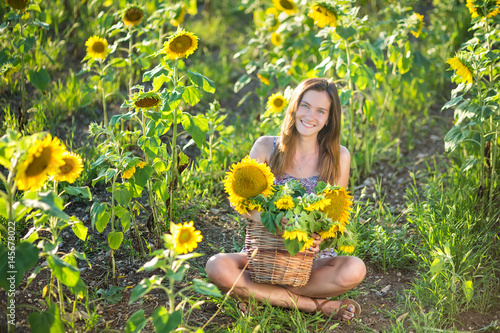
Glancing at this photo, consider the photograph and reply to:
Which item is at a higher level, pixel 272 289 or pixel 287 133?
pixel 287 133

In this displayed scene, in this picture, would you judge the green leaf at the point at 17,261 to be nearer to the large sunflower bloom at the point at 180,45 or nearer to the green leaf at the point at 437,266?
the large sunflower bloom at the point at 180,45

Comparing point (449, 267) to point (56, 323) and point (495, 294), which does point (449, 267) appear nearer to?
point (495, 294)

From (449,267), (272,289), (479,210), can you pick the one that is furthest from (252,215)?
(479,210)

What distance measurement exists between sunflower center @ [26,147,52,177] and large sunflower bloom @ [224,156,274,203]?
70 cm

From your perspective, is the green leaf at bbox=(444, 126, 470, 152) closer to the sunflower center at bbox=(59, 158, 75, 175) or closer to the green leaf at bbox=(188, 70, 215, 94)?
the green leaf at bbox=(188, 70, 215, 94)

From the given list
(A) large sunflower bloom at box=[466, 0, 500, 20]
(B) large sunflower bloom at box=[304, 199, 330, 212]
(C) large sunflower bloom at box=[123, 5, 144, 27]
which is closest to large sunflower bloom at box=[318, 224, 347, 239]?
(B) large sunflower bloom at box=[304, 199, 330, 212]

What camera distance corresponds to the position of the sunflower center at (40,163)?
1559mm

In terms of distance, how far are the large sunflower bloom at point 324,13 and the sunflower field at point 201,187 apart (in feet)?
0.04

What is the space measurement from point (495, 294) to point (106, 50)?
2429 mm

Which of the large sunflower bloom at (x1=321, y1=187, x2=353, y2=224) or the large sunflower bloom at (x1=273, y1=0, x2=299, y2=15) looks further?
the large sunflower bloom at (x1=273, y1=0, x2=299, y2=15)

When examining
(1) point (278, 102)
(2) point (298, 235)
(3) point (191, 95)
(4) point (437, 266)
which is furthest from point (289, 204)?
(1) point (278, 102)

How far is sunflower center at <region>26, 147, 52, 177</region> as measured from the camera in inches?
61.4

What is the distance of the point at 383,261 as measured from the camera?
268 centimetres

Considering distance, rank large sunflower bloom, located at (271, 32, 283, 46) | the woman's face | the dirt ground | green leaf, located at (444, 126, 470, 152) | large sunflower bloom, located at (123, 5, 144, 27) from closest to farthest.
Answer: the dirt ground → the woman's face → green leaf, located at (444, 126, 470, 152) → large sunflower bloom, located at (123, 5, 144, 27) → large sunflower bloom, located at (271, 32, 283, 46)
